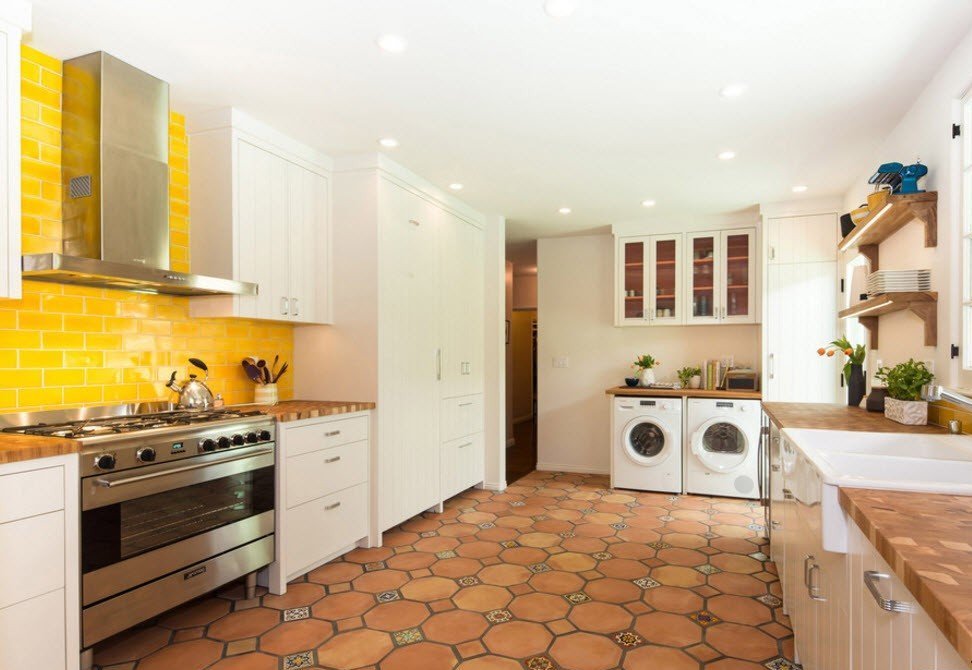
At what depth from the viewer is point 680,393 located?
486 cm

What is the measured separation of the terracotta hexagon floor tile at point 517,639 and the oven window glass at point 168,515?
1187 millimetres

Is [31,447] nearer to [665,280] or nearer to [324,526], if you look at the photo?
[324,526]

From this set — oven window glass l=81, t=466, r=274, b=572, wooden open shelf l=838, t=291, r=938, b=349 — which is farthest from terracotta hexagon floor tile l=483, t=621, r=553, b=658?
wooden open shelf l=838, t=291, r=938, b=349

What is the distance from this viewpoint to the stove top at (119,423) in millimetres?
2107

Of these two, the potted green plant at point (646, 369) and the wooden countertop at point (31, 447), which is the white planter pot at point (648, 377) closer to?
the potted green plant at point (646, 369)

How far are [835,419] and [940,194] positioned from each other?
41.4 inches

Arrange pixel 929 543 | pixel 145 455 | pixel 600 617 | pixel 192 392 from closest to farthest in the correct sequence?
pixel 929 543 < pixel 145 455 < pixel 600 617 < pixel 192 392

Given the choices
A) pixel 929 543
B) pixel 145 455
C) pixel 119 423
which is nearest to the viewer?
pixel 929 543

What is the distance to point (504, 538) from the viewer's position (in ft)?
12.2

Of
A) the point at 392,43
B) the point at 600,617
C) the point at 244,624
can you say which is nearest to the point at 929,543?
the point at 600,617

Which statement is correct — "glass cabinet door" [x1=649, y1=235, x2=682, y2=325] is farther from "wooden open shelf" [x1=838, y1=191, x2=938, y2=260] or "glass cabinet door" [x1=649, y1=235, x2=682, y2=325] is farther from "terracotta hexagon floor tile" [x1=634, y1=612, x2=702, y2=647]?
"terracotta hexagon floor tile" [x1=634, y1=612, x2=702, y2=647]

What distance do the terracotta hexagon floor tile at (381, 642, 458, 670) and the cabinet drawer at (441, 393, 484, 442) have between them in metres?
2.01

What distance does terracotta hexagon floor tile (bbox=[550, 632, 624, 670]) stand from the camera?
2.23 meters

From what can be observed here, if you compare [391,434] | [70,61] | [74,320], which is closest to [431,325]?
[391,434]
